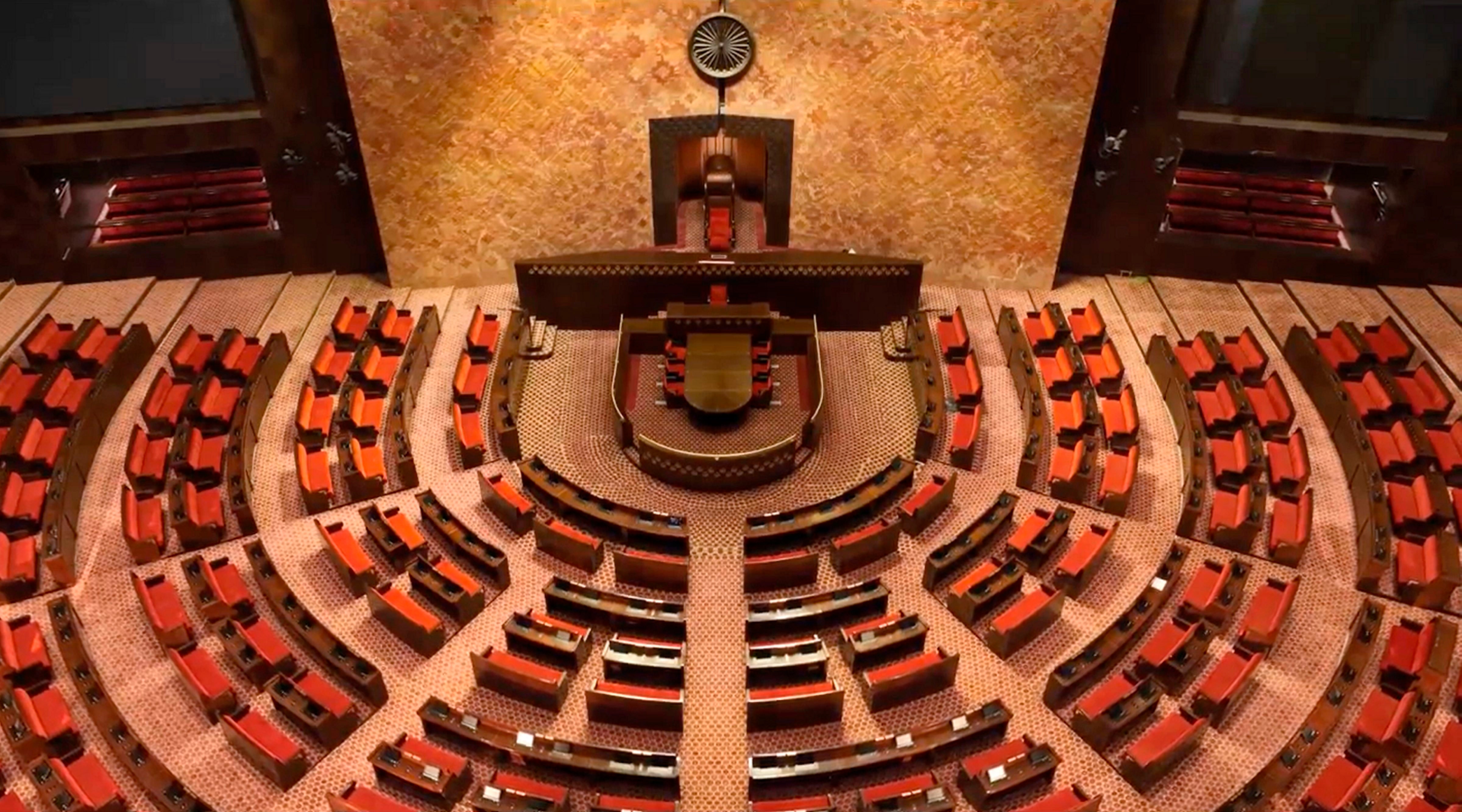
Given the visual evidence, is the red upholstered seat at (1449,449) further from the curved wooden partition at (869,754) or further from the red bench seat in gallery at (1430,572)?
the curved wooden partition at (869,754)

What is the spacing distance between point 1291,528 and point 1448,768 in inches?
117

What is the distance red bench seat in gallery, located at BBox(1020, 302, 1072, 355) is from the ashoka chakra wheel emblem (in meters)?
5.32

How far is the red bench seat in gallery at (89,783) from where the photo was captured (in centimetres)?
825

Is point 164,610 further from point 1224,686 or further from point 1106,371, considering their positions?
point 1106,371

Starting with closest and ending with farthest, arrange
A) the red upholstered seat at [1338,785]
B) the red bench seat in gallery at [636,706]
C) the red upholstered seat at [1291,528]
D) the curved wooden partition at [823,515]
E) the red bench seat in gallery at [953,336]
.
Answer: the red upholstered seat at [1338,785]
the red bench seat in gallery at [636,706]
the red upholstered seat at [1291,528]
the curved wooden partition at [823,515]
the red bench seat in gallery at [953,336]

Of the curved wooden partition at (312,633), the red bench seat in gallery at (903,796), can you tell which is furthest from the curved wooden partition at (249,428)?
the red bench seat in gallery at (903,796)

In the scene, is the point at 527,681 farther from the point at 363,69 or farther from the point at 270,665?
the point at 363,69

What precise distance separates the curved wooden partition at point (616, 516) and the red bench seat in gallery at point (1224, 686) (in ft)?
17.4

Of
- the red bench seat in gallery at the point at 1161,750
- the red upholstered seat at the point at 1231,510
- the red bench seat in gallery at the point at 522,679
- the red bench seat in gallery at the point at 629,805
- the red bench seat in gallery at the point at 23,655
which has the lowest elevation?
the red bench seat in gallery at the point at 629,805

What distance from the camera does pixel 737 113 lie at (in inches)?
563

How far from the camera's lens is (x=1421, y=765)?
8852 mm

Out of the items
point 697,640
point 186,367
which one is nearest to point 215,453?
point 186,367

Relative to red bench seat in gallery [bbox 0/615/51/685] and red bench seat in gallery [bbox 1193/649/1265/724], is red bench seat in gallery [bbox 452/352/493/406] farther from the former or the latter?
red bench seat in gallery [bbox 1193/649/1265/724]

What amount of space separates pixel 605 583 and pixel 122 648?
477 centimetres
